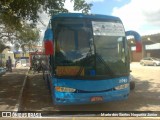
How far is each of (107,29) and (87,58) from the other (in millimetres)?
1292

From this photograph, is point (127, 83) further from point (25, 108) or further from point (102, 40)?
point (25, 108)

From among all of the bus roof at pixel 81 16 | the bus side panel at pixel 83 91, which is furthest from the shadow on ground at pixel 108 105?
the bus roof at pixel 81 16

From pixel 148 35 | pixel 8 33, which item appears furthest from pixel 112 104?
pixel 148 35

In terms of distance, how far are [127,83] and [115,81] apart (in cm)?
59

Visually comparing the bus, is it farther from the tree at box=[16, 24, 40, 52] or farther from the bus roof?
the tree at box=[16, 24, 40, 52]

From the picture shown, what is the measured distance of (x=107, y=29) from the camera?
33.3 feet

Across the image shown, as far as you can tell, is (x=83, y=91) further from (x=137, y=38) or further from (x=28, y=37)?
(x=28, y=37)

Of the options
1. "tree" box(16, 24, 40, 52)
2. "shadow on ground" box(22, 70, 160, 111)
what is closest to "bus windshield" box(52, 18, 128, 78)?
"shadow on ground" box(22, 70, 160, 111)

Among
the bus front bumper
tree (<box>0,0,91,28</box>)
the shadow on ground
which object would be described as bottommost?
the shadow on ground

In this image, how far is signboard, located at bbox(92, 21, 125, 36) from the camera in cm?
1005

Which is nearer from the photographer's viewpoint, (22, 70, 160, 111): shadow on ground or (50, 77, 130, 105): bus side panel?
(50, 77, 130, 105): bus side panel

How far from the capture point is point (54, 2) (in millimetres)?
13930

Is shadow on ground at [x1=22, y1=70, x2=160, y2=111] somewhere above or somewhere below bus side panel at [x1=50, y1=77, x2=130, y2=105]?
below

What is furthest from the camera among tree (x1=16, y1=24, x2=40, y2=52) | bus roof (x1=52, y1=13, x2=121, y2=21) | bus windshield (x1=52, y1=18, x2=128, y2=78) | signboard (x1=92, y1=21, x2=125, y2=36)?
tree (x1=16, y1=24, x2=40, y2=52)
